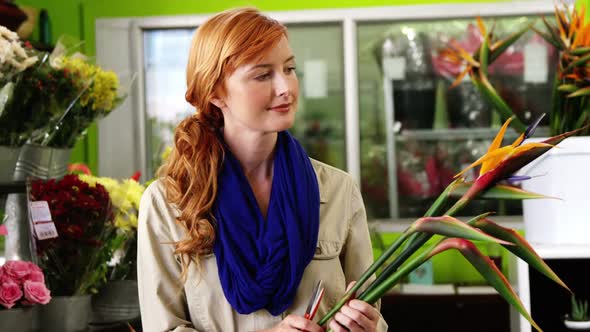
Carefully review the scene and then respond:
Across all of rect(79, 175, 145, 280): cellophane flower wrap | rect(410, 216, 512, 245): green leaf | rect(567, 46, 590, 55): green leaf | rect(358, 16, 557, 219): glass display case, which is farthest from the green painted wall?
rect(410, 216, 512, 245): green leaf

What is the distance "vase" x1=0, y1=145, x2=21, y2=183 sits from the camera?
1705 millimetres

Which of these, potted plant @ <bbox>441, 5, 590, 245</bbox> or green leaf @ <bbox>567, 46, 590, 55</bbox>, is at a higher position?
green leaf @ <bbox>567, 46, 590, 55</bbox>

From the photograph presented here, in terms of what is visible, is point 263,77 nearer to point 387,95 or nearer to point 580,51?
point 580,51

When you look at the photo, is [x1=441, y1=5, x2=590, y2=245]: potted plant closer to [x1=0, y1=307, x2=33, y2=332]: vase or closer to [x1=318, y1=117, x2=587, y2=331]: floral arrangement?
[x1=318, y1=117, x2=587, y2=331]: floral arrangement

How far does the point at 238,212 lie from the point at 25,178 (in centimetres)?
62

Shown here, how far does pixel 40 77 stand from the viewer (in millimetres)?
1760

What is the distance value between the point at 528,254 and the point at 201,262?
67 centimetres

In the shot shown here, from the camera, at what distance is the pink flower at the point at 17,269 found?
5.22ft

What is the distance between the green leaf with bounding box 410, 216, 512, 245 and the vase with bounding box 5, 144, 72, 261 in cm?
105

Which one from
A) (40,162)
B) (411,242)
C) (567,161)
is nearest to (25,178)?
(40,162)

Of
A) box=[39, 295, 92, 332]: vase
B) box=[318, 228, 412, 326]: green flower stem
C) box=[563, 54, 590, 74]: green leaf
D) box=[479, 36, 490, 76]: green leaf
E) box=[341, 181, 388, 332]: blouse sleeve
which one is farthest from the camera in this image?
box=[479, 36, 490, 76]: green leaf

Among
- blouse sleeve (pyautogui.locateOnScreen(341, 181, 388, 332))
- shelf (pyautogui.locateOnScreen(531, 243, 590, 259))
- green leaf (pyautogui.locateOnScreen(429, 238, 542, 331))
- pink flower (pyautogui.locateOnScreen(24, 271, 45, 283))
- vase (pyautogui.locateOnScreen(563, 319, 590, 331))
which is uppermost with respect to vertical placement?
green leaf (pyautogui.locateOnScreen(429, 238, 542, 331))

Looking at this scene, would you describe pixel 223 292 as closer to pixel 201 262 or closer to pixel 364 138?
pixel 201 262

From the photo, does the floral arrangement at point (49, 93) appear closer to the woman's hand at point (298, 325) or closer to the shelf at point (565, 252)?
the woman's hand at point (298, 325)
